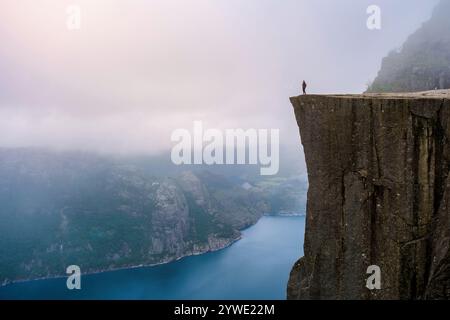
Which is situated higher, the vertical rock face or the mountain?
the mountain

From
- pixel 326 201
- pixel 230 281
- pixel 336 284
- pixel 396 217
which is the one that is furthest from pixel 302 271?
pixel 230 281

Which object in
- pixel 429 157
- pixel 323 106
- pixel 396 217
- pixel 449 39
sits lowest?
pixel 396 217

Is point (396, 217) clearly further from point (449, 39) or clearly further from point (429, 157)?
point (449, 39)

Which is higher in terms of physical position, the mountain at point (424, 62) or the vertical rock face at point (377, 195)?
the mountain at point (424, 62)

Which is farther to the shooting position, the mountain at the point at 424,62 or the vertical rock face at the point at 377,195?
the mountain at the point at 424,62

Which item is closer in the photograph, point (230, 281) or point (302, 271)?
point (302, 271)

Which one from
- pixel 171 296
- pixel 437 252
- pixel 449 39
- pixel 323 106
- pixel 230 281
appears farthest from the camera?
pixel 230 281
